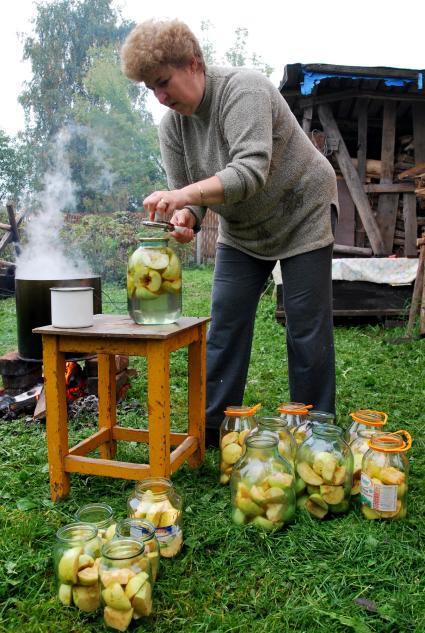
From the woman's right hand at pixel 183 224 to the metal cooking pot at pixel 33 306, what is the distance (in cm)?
112

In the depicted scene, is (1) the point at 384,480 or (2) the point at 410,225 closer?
(1) the point at 384,480

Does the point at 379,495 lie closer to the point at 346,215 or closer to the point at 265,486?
the point at 265,486

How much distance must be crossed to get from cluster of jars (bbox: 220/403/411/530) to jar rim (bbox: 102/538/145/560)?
531mm

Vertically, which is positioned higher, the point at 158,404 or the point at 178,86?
the point at 178,86

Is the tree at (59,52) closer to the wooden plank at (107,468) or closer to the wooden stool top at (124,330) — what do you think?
the wooden stool top at (124,330)

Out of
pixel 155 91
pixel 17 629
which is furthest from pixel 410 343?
pixel 17 629

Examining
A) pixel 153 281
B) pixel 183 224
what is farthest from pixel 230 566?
pixel 183 224

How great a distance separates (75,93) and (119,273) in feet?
59.0

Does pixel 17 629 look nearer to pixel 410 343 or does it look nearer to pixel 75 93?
pixel 410 343

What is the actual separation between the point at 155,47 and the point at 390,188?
6283 millimetres

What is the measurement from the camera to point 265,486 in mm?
1888

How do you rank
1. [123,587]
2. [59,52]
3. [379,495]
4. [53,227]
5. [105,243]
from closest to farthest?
[123,587] < [379,495] < [105,243] < [53,227] < [59,52]

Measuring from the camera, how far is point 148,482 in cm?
186

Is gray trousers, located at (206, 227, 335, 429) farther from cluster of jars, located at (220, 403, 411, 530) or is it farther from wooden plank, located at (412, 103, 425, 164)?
wooden plank, located at (412, 103, 425, 164)
